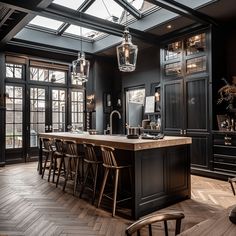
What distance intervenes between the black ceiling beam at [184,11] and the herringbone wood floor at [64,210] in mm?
3265

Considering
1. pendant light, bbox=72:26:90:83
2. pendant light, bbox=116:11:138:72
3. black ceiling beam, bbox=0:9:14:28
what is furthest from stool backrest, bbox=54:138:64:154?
black ceiling beam, bbox=0:9:14:28

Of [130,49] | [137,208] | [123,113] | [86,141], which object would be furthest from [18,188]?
[123,113]

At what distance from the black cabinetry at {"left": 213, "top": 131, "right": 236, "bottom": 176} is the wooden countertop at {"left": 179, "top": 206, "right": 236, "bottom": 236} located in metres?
3.92

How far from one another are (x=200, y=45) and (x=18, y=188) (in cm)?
475

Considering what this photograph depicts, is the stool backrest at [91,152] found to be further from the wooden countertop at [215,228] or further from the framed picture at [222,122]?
the framed picture at [222,122]

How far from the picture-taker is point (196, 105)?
5.46 metres

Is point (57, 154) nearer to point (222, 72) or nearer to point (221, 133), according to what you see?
point (221, 133)

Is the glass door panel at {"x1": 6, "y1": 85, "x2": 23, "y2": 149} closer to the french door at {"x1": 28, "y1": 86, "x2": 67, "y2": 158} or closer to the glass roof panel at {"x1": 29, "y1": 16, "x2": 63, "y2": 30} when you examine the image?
the french door at {"x1": 28, "y1": 86, "x2": 67, "y2": 158}

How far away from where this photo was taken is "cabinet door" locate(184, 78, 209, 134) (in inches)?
208

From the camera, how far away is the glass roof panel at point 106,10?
5.77m

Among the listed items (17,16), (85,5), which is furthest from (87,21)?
(17,16)

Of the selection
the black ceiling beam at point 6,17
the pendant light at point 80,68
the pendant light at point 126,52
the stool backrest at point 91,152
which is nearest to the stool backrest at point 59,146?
the stool backrest at point 91,152

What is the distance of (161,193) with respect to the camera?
136 inches

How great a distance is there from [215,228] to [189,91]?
4.77 meters
